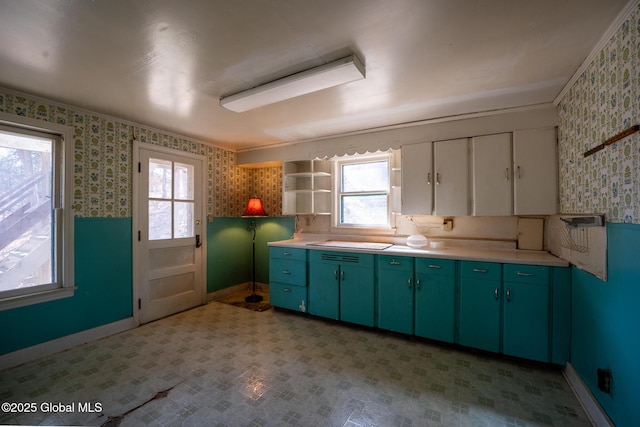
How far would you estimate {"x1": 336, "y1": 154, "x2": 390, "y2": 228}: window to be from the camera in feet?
11.9

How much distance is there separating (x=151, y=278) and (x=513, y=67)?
4.17 meters

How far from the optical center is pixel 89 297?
110 inches

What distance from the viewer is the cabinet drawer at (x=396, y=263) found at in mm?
2824

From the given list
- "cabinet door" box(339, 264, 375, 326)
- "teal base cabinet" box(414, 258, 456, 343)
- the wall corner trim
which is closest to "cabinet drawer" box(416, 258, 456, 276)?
"teal base cabinet" box(414, 258, 456, 343)

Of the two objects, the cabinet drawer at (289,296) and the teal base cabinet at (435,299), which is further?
the cabinet drawer at (289,296)

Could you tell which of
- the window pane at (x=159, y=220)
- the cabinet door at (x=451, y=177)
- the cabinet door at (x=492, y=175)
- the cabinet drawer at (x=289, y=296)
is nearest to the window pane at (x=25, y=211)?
the window pane at (x=159, y=220)

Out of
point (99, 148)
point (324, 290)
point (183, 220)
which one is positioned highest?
point (99, 148)

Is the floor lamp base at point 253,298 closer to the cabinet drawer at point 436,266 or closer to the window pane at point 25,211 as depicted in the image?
the window pane at point 25,211

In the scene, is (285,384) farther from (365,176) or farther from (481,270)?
(365,176)

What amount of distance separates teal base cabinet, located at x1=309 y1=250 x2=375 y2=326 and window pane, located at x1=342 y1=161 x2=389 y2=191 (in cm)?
107

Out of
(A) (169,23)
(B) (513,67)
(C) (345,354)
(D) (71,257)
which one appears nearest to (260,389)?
(C) (345,354)

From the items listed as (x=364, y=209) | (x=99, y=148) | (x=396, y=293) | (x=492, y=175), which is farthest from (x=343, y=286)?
(x=99, y=148)

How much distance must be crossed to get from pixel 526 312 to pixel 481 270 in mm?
468

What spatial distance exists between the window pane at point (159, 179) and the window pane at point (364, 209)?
235 centimetres
